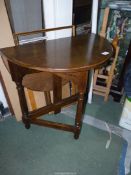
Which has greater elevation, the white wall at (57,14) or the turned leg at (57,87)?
the white wall at (57,14)

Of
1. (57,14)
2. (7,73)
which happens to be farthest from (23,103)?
(57,14)

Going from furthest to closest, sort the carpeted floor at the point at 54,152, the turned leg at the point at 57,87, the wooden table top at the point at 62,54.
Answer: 1. the turned leg at the point at 57,87
2. the carpeted floor at the point at 54,152
3. the wooden table top at the point at 62,54

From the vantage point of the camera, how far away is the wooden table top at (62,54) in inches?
40.8

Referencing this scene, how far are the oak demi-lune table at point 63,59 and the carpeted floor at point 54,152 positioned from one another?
155mm

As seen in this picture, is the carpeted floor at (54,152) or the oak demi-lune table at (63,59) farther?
the carpeted floor at (54,152)

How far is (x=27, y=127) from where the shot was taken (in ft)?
5.53

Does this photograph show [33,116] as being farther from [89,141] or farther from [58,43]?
[58,43]

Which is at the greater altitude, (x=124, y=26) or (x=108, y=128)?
(x=124, y=26)

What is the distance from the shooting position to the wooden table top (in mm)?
1037

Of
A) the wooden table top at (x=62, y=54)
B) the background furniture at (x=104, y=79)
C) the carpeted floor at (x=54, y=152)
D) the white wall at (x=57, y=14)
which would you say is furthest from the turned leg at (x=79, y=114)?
the white wall at (x=57, y=14)

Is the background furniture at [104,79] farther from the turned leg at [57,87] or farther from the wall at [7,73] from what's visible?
the turned leg at [57,87]

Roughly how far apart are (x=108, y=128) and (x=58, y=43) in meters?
1.04

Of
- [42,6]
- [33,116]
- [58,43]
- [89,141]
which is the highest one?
[42,6]

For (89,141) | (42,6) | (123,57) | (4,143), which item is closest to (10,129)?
(4,143)
